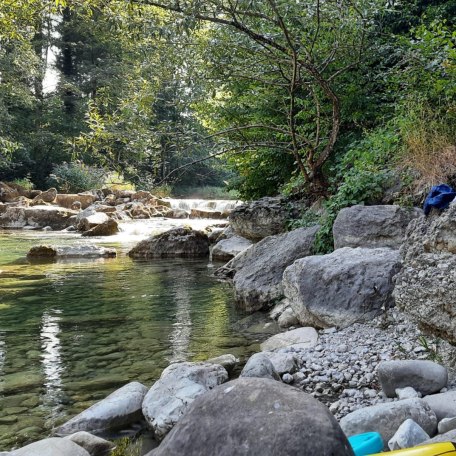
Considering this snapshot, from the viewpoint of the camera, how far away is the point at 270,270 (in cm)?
694

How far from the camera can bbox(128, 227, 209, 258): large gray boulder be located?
500 inches

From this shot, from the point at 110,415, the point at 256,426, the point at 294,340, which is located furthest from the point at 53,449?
the point at 294,340

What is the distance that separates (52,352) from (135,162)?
2880mm

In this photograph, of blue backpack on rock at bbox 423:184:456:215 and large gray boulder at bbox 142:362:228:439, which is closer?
large gray boulder at bbox 142:362:228:439

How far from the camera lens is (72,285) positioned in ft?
29.0

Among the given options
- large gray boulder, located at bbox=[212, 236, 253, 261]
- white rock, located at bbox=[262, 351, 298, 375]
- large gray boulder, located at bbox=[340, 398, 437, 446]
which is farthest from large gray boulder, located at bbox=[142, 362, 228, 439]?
large gray boulder, located at bbox=[212, 236, 253, 261]

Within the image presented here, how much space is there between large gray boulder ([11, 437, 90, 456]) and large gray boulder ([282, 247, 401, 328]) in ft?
9.42

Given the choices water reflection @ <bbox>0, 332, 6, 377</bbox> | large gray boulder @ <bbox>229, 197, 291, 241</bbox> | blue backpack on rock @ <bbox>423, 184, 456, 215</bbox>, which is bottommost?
water reflection @ <bbox>0, 332, 6, 377</bbox>

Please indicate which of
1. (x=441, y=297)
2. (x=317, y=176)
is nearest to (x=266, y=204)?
(x=317, y=176)

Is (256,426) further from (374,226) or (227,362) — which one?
(374,226)

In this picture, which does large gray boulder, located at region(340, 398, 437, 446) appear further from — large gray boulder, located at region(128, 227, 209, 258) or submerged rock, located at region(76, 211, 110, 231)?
submerged rock, located at region(76, 211, 110, 231)

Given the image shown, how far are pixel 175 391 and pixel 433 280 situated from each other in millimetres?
2100

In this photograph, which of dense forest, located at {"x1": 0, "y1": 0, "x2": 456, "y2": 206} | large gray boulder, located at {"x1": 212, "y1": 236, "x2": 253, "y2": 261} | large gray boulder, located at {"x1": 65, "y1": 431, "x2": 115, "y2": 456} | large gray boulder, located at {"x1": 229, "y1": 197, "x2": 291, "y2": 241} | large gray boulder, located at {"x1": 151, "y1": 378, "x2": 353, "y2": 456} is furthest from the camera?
large gray boulder, located at {"x1": 212, "y1": 236, "x2": 253, "y2": 261}

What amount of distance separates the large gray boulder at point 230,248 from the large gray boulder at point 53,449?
816cm
